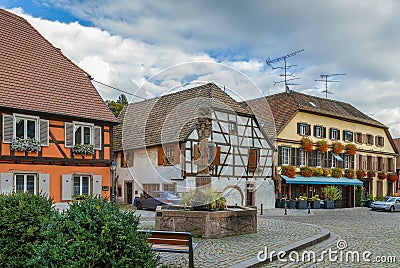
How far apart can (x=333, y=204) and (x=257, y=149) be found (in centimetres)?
982

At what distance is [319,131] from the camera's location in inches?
1527

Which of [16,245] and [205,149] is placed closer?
[16,245]

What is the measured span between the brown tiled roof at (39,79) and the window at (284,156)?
14562 millimetres

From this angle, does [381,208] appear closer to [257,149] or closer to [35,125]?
[257,149]

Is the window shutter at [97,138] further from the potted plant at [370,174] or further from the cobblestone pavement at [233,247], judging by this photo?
the potted plant at [370,174]

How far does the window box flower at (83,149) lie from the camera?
74.3ft

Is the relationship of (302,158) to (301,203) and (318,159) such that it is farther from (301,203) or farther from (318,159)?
(301,203)

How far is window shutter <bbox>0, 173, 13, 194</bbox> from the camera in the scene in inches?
776

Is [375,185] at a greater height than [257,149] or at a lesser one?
lesser

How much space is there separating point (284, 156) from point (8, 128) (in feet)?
68.2

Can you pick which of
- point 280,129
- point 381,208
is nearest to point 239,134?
point 280,129

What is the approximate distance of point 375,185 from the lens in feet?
150

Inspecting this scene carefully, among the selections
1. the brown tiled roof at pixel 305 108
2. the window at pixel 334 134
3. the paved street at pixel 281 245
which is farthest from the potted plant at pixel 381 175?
the paved street at pixel 281 245

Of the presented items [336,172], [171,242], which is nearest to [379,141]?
[336,172]
